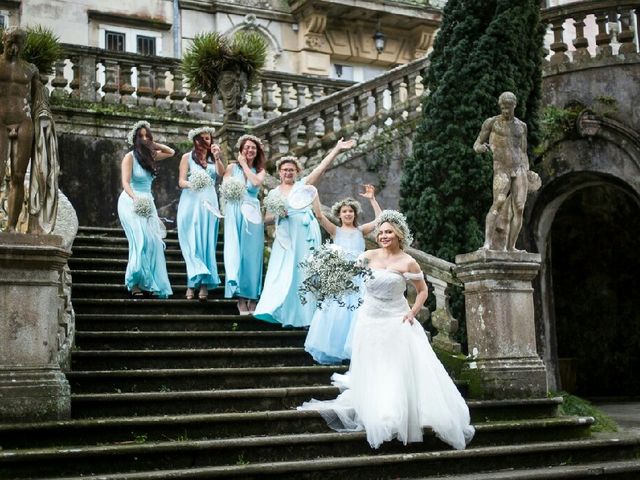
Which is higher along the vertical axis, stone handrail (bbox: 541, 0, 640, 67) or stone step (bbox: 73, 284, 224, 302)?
stone handrail (bbox: 541, 0, 640, 67)

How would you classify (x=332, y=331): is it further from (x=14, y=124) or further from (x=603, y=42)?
(x=603, y=42)

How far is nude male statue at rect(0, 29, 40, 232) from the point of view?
291 inches

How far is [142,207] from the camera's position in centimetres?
1009

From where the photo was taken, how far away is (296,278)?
32.3ft

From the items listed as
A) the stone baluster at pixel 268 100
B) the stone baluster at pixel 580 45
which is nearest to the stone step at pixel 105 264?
the stone baluster at pixel 268 100

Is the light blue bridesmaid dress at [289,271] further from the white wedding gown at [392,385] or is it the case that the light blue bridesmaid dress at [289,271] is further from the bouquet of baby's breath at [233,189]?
the white wedding gown at [392,385]

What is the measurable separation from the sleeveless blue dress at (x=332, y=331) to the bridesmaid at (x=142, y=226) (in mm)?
1854

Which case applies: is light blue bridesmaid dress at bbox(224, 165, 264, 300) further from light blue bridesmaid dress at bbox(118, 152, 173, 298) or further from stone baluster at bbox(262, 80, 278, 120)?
stone baluster at bbox(262, 80, 278, 120)

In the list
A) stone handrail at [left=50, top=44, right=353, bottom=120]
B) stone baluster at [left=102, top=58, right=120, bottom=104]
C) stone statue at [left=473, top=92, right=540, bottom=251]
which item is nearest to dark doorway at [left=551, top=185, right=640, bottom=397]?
stone handrail at [left=50, top=44, right=353, bottom=120]

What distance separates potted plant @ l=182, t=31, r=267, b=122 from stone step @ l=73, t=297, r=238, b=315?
13.0 ft

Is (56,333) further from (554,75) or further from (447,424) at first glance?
(554,75)

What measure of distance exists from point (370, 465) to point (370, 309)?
1.40 metres

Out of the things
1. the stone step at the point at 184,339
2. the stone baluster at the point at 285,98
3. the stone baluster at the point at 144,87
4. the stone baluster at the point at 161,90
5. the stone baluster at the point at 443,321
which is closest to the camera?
the stone step at the point at 184,339

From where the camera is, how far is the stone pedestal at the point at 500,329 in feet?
29.7
